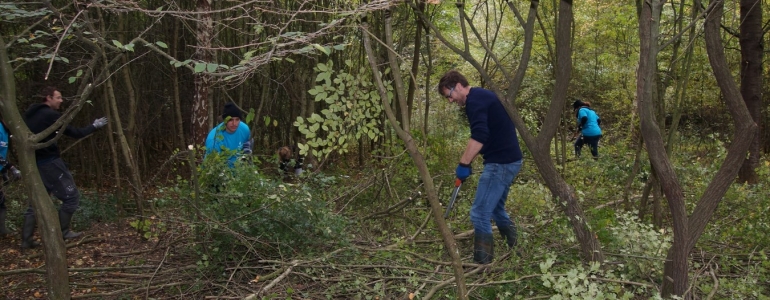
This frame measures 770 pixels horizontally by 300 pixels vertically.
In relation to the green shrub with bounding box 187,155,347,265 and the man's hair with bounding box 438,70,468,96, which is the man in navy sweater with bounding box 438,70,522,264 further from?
the green shrub with bounding box 187,155,347,265

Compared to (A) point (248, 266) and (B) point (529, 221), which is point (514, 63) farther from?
(A) point (248, 266)

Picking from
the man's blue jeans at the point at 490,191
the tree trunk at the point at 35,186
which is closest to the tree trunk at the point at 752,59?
the man's blue jeans at the point at 490,191

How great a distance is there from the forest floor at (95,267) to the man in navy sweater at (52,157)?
0.32 m

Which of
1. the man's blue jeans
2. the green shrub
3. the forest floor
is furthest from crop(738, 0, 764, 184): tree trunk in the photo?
the forest floor

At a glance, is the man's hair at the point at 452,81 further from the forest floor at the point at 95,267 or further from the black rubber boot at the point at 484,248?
the forest floor at the point at 95,267

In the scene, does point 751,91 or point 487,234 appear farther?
point 751,91

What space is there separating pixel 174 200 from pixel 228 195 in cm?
56

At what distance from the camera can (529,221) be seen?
515 centimetres

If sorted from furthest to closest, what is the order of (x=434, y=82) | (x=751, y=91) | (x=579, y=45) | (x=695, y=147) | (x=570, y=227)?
(x=434, y=82) < (x=579, y=45) < (x=695, y=147) < (x=751, y=91) < (x=570, y=227)

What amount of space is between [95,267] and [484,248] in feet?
11.1

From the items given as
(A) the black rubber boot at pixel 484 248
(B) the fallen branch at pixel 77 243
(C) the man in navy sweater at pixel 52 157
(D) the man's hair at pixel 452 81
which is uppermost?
(D) the man's hair at pixel 452 81

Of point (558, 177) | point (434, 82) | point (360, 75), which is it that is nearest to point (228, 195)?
point (360, 75)

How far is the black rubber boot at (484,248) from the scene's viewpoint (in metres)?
4.24

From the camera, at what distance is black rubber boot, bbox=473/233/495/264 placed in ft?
13.9
